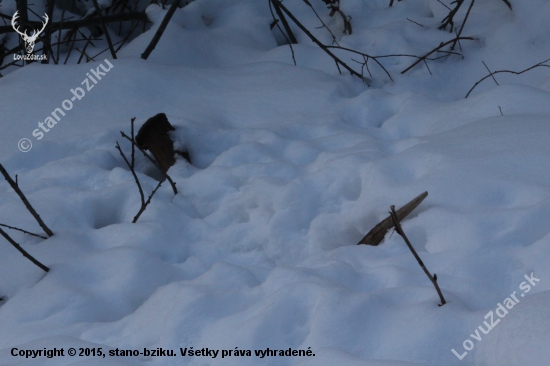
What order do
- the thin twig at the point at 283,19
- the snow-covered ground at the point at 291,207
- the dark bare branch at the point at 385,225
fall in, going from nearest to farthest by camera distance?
the snow-covered ground at the point at 291,207 → the dark bare branch at the point at 385,225 → the thin twig at the point at 283,19

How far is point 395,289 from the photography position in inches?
55.7

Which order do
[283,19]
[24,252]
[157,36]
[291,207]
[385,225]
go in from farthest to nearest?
1. [283,19]
2. [157,36]
3. [291,207]
4. [385,225]
5. [24,252]

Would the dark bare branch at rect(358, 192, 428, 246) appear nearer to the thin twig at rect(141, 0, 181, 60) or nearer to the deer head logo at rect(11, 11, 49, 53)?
the thin twig at rect(141, 0, 181, 60)

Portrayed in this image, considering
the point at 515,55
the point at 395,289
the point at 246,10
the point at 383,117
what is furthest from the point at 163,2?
the point at 395,289

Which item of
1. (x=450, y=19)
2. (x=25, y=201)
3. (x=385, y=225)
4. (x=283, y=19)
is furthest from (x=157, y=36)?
(x=385, y=225)

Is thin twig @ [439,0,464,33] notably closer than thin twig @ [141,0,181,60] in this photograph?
No

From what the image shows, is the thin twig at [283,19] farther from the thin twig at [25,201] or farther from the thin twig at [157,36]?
the thin twig at [25,201]

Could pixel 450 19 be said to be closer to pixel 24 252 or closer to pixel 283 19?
pixel 283 19

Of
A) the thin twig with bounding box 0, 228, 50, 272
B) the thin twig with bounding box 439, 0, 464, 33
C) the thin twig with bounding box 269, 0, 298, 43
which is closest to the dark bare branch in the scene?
the thin twig with bounding box 0, 228, 50, 272

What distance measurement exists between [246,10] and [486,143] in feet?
8.59

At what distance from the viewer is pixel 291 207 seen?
198 centimetres

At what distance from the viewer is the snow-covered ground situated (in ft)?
4.27

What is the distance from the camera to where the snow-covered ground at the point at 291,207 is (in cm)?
130

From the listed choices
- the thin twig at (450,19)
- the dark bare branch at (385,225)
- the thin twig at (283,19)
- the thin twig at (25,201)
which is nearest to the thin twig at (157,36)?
the thin twig at (283,19)
